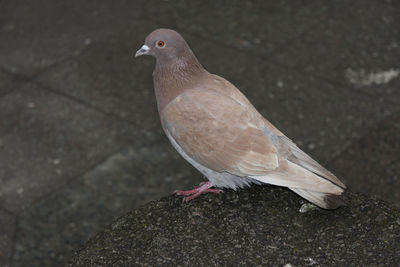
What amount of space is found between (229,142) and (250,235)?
0.51 meters

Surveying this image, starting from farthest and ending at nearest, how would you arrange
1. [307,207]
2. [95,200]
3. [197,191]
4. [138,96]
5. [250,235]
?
[138,96], [95,200], [197,191], [307,207], [250,235]

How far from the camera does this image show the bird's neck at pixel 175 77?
357 centimetres

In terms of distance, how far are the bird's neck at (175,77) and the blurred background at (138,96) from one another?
1.89 metres

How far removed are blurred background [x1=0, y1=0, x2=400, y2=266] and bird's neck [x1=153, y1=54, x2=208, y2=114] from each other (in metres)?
1.89

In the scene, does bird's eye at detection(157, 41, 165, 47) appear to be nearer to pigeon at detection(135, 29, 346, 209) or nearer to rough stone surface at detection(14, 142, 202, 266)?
pigeon at detection(135, 29, 346, 209)

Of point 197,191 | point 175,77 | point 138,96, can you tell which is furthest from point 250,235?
point 138,96

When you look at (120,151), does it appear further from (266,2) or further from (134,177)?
(266,2)

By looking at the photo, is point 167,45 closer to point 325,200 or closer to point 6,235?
point 325,200

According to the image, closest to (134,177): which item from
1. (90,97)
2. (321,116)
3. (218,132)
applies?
(90,97)

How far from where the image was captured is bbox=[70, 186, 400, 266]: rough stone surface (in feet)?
10.1

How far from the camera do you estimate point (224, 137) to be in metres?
3.39

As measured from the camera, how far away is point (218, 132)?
11.1 feet

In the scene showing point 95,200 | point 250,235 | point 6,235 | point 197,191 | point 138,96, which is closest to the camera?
point 250,235

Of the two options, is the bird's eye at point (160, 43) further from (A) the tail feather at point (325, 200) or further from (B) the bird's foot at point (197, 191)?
(A) the tail feather at point (325, 200)
